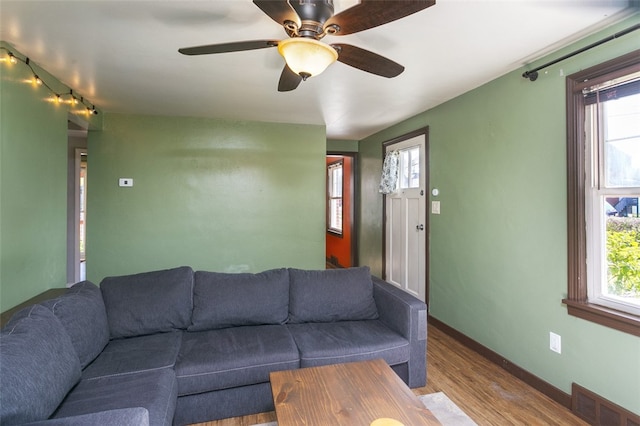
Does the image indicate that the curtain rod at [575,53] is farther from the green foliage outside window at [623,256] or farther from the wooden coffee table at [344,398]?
the wooden coffee table at [344,398]

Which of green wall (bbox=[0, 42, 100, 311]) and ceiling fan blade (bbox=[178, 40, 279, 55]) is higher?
ceiling fan blade (bbox=[178, 40, 279, 55])

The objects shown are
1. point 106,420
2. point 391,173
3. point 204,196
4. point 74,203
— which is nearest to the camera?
point 106,420

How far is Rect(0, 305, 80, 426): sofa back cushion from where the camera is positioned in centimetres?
115

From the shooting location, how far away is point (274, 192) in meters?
4.39

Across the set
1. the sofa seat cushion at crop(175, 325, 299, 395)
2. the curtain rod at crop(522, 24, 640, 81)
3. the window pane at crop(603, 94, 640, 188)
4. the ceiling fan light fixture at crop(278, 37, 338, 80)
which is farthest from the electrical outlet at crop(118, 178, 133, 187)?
the window pane at crop(603, 94, 640, 188)

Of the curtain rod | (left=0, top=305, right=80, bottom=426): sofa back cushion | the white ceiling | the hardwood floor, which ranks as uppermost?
the white ceiling

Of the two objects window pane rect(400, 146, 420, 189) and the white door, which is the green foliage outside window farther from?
window pane rect(400, 146, 420, 189)

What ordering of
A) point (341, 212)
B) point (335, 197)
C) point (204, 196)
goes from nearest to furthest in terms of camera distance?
point (204, 196), point (341, 212), point (335, 197)

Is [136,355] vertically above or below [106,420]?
below

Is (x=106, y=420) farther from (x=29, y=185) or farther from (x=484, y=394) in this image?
(x=484, y=394)

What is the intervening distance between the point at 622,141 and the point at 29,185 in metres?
3.91

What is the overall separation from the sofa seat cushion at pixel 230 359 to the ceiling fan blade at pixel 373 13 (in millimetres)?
1798

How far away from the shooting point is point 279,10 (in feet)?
4.47

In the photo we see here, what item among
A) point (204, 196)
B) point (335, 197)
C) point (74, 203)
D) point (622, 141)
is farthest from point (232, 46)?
point (335, 197)
